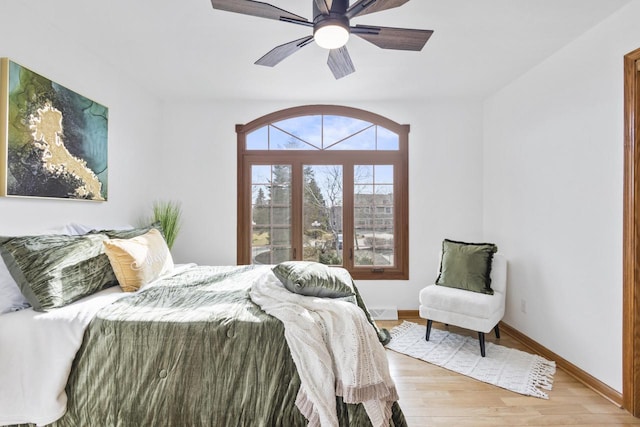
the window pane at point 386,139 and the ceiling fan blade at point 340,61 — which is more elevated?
the ceiling fan blade at point 340,61

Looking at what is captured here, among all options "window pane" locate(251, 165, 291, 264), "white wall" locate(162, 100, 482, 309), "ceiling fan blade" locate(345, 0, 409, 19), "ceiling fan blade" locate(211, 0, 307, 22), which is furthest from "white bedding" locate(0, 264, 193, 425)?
"window pane" locate(251, 165, 291, 264)

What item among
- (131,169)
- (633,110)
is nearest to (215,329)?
(131,169)

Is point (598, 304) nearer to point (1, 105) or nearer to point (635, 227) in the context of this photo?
point (635, 227)

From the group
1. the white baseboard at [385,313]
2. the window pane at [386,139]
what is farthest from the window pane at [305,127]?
the white baseboard at [385,313]

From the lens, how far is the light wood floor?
1945mm

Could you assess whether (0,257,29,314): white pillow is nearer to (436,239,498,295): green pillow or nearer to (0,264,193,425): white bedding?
(0,264,193,425): white bedding

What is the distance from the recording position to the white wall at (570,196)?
2162 millimetres

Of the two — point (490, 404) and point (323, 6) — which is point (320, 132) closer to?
point (323, 6)

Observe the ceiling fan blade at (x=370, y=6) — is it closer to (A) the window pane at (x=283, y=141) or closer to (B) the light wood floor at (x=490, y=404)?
(A) the window pane at (x=283, y=141)

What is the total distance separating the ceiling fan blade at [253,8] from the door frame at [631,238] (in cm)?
217

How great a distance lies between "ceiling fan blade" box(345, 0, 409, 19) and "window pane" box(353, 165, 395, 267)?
2242mm

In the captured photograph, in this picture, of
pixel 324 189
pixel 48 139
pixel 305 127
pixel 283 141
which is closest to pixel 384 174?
pixel 324 189

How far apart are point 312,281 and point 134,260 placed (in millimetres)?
1232

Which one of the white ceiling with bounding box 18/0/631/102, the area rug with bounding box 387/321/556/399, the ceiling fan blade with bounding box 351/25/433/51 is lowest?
the area rug with bounding box 387/321/556/399
